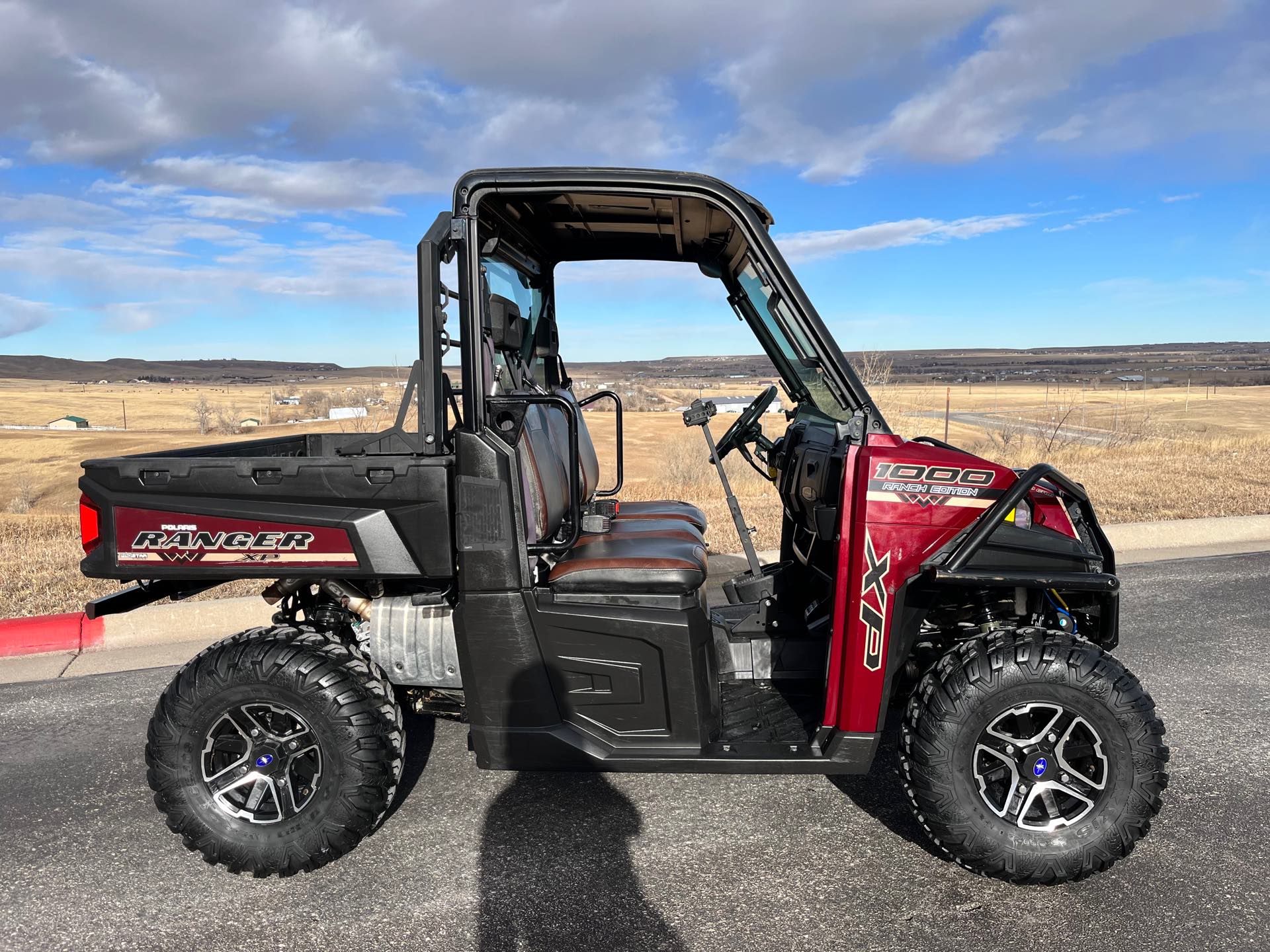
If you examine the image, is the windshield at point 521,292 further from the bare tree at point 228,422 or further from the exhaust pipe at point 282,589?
the bare tree at point 228,422

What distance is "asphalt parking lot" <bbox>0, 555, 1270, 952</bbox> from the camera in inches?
105

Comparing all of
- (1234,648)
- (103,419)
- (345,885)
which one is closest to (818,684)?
(345,885)

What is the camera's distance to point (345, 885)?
297 cm

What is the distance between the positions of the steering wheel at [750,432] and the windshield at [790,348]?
0.13 metres

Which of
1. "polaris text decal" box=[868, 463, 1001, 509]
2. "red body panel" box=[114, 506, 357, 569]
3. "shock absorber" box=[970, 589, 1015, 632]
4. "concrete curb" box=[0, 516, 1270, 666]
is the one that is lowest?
"concrete curb" box=[0, 516, 1270, 666]

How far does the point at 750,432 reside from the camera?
4160 mm

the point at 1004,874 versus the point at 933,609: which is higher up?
the point at 933,609

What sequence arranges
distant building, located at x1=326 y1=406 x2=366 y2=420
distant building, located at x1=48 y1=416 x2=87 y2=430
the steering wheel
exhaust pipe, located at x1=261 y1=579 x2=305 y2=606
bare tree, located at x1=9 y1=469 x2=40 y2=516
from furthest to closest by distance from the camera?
distant building, located at x1=48 y1=416 x2=87 y2=430, bare tree, located at x1=9 y1=469 x2=40 y2=516, distant building, located at x1=326 y1=406 x2=366 y2=420, the steering wheel, exhaust pipe, located at x1=261 y1=579 x2=305 y2=606

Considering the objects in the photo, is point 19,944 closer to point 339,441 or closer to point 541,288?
point 339,441

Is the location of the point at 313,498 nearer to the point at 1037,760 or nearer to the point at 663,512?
the point at 663,512

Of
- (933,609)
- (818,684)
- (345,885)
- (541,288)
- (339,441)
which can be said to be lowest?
(345,885)

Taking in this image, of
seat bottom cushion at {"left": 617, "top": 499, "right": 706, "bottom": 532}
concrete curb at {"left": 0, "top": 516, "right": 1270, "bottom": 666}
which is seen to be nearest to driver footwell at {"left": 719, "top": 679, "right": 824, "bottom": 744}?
seat bottom cushion at {"left": 617, "top": 499, "right": 706, "bottom": 532}

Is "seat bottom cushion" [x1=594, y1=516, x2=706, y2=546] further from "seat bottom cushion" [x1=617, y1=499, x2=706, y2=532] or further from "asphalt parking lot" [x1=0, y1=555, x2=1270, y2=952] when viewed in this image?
"asphalt parking lot" [x1=0, y1=555, x2=1270, y2=952]

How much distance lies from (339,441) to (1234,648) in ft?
16.8
